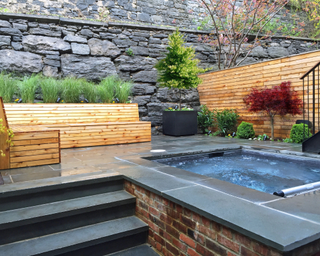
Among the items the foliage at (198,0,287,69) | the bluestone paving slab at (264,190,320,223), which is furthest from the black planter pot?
the bluestone paving slab at (264,190,320,223)

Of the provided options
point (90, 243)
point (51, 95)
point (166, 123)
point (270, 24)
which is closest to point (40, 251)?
point (90, 243)

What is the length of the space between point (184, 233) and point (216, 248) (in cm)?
30

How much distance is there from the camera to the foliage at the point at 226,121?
6.83 metres

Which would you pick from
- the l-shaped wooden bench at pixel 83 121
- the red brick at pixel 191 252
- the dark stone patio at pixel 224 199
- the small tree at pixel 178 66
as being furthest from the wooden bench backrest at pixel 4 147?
the small tree at pixel 178 66

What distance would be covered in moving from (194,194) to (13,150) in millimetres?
2315

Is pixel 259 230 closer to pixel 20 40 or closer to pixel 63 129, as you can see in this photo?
pixel 63 129

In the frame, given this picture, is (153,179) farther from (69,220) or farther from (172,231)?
(69,220)

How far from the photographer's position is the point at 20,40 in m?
6.93

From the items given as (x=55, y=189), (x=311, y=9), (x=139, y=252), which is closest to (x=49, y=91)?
(x=55, y=189)

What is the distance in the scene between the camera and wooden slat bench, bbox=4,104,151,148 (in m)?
5.09

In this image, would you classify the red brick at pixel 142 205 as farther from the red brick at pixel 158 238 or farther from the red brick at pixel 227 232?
the red brick at pixel 227 232

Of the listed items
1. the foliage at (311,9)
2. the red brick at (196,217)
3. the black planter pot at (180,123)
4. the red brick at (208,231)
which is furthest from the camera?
the foliage at (311,9)

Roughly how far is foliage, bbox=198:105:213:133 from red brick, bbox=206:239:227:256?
20.4 feet

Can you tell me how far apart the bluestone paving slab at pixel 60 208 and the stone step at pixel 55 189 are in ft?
→ 0.15
